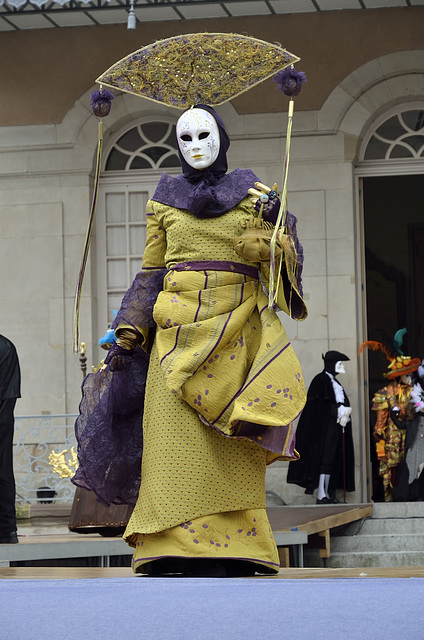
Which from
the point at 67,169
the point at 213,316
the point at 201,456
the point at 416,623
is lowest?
the point at 416,623

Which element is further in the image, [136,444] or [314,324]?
[314,324]

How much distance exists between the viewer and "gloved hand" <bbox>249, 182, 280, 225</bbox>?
5.74m

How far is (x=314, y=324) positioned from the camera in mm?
13320

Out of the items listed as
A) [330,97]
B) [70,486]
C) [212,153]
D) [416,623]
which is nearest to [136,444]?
[212,153]

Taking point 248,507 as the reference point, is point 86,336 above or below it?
above

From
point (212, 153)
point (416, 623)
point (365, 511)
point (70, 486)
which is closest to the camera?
point (416, 623)

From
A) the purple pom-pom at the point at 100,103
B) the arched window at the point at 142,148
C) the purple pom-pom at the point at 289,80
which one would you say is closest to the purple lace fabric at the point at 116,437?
the purple pom-pom at the point at 100,103

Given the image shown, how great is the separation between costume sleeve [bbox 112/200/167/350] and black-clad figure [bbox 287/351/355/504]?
6.97 metres

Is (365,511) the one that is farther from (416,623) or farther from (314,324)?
(416,623)

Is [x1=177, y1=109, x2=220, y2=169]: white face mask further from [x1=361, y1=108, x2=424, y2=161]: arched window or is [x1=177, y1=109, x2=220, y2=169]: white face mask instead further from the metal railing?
[x1=361, y1=108, x2=424, y2=161]: arched window

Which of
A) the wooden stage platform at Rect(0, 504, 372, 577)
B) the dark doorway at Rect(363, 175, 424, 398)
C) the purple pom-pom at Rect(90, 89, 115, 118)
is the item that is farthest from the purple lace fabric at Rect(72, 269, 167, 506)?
the dark doorway at Rect(363, 175, 424, 398)

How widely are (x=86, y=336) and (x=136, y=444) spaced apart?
775 centimetres

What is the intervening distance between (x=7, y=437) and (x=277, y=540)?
1.99 m

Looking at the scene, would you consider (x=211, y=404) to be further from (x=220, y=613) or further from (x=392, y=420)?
(x=392, y=420)
